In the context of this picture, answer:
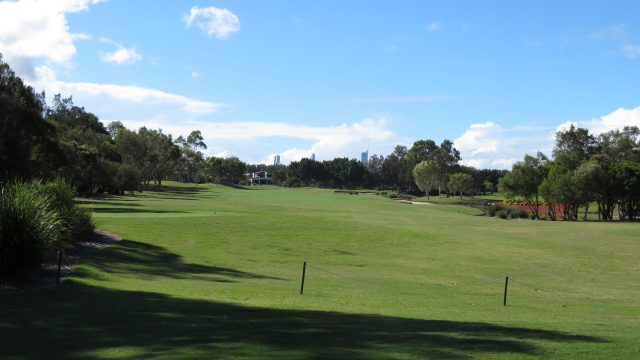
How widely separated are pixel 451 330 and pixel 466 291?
10.7 m

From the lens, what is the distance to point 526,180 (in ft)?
290

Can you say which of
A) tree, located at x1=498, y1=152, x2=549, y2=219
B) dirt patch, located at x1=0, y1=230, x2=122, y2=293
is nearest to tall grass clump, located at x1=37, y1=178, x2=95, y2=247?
dirt patch, located at x1=0, y1=230, x2=122, y2=293

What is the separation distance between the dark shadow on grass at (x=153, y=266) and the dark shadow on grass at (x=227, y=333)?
5.80 metres

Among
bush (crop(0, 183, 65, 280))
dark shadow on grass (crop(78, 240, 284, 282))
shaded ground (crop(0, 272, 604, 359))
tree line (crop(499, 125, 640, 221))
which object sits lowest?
dark shadow on grass (crop(78, 240, 284, 282))

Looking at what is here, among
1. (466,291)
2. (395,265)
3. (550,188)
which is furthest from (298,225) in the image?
(550,188)

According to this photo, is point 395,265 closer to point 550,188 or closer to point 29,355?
point 29,355

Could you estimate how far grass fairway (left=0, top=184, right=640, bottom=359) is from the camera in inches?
327

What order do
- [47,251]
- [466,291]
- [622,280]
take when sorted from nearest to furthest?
[47,251]
[466,291]
[622,280]

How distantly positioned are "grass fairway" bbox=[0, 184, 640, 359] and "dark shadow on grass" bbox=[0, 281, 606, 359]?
0.03m

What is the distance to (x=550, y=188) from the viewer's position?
78500mm

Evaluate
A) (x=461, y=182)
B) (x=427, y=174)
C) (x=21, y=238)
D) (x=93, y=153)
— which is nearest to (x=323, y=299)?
(x=21, y=238)

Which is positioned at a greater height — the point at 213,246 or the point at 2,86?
the point at 2,86

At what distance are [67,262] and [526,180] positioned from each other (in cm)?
8085

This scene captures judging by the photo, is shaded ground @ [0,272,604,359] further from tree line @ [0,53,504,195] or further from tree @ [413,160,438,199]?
tree @ [413,160,438,199]
